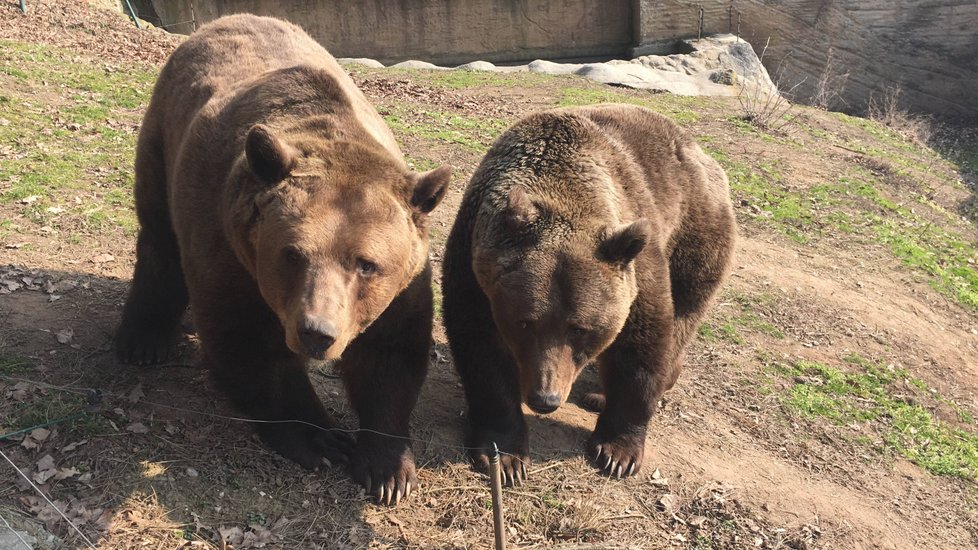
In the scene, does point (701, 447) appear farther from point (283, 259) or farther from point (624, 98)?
point (624, 98)

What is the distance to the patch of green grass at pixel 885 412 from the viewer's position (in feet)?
23.1

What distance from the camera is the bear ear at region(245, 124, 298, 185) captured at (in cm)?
398

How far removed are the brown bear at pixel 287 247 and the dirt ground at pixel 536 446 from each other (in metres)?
0.33

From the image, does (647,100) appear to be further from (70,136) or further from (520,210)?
(520,210)

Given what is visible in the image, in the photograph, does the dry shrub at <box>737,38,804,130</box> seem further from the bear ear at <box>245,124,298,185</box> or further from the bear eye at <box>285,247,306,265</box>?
the bear eye at <box>285,247,306,265</box>

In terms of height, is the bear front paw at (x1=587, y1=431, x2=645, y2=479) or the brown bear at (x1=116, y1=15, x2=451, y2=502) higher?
the brown bear at (x1=116, y1=15, x2=451, y2=502)

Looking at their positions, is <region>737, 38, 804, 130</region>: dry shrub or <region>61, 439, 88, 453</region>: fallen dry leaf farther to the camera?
<region>737, 38, 804, 130</region>: dry shrub

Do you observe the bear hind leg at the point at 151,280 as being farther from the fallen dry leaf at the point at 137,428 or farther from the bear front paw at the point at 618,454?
the bear front paw at the point at 618,454

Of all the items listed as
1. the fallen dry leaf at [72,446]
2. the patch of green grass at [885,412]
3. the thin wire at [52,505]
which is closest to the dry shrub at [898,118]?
the patch of green grass at [885,412]

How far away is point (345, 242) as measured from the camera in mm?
3893

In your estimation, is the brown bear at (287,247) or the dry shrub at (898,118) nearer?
the brown bear at (287,247)

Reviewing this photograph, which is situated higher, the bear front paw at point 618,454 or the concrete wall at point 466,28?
the bear front paw at point 618,454

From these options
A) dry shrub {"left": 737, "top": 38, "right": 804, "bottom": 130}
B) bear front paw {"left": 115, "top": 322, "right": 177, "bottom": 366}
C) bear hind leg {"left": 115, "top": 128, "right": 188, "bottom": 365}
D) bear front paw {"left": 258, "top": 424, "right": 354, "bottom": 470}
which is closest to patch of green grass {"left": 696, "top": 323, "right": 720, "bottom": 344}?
bear front paw {"left": 258, "top": 424, "right": 354, "bottom": 470}

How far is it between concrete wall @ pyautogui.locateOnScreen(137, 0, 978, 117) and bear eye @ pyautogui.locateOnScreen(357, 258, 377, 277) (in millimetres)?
18627
